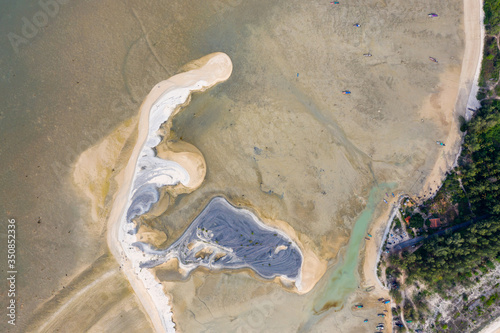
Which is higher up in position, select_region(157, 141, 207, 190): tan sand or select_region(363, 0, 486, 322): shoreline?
select_region(157, 141, 207, 190): tan sand

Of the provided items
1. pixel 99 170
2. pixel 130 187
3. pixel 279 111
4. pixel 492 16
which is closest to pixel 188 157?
pixel 130 187

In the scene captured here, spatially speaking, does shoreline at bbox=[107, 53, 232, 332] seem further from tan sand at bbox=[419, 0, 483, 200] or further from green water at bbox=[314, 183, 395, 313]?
tan sand at bbox=[419, 0, 483, 200]

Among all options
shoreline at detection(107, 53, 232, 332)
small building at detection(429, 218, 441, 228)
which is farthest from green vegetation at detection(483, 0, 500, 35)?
shoreline at detection(107, 53, 232, 332)

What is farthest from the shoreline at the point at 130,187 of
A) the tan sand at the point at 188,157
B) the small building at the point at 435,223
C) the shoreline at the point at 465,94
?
the small building at the point at 435,223

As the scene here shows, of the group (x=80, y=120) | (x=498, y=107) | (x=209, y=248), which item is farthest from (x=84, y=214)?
(x=498, y=107)

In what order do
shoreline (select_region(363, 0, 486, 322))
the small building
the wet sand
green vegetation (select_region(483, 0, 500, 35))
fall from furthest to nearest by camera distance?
shoreline (select_region(363, 0, 486, 322)) < the small building < green vegetation (select_region(483, 0, 500, 35)) < the wet sand

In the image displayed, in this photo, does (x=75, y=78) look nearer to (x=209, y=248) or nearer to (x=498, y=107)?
(x=209, y=248)

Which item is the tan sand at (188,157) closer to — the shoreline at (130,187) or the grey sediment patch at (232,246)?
the shoreline at (130,187)
